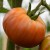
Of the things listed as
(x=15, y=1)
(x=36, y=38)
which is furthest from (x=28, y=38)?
(x=15, y=1)

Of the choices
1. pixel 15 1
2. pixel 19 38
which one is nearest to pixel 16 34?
pixel 19 38

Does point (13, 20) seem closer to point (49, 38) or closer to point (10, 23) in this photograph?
point (10, 23)

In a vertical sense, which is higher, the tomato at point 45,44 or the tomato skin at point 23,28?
the tomato skin at point 23,28

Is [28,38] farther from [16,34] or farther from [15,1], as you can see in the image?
[15,1]

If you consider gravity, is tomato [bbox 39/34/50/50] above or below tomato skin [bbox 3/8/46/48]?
below

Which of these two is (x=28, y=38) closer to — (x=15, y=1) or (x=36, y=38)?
(x=36, y=38)

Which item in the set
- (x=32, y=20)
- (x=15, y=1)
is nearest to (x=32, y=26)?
(x=32, y=20)
